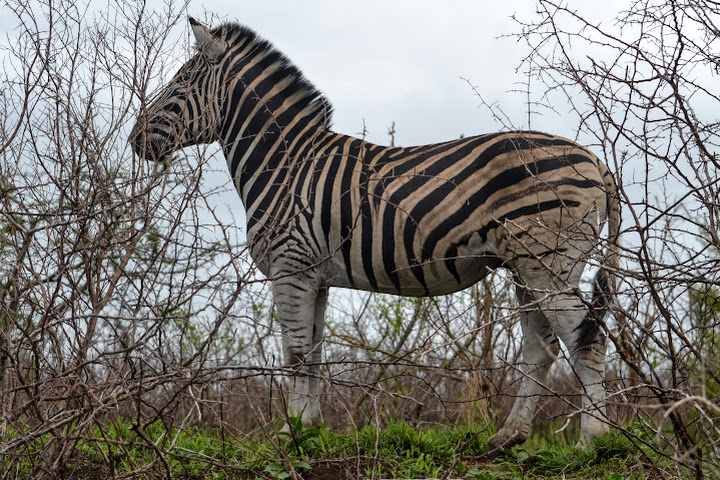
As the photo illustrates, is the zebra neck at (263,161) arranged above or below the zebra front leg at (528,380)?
above

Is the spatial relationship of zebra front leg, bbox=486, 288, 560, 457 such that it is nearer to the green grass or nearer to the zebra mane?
the green grass

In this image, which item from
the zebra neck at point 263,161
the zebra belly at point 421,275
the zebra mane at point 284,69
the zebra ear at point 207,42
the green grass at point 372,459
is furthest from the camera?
the zebra mane at point 284,69

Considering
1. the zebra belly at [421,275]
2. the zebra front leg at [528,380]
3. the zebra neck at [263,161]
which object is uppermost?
the zebra neck at [263,161]

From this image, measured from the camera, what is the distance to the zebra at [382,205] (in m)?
5.40

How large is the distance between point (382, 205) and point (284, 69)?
5.91 ft

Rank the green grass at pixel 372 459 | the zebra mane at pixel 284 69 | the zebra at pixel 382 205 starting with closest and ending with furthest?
the green grass at pixel 372 459 → the zebra at pixel 382 205 → the zebra mane at pixel 284 69

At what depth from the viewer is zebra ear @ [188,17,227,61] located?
6.49m

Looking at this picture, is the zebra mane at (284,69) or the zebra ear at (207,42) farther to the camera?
the zebra mane at (284,69)

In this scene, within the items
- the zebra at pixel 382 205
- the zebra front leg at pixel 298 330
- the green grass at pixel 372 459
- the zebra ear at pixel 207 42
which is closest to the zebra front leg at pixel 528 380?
the zebra at pixel 382 205

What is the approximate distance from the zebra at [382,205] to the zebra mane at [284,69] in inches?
0.4

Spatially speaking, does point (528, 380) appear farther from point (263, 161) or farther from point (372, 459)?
point (263, 161)

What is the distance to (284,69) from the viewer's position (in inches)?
267

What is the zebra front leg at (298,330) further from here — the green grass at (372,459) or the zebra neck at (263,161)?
the zebra neck at (263,161)

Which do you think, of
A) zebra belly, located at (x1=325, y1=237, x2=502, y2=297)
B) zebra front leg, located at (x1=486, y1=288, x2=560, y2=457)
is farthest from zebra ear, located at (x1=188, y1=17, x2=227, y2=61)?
zebra front leg, located at (x1=486, y1=288, x2=560, y2=457)
